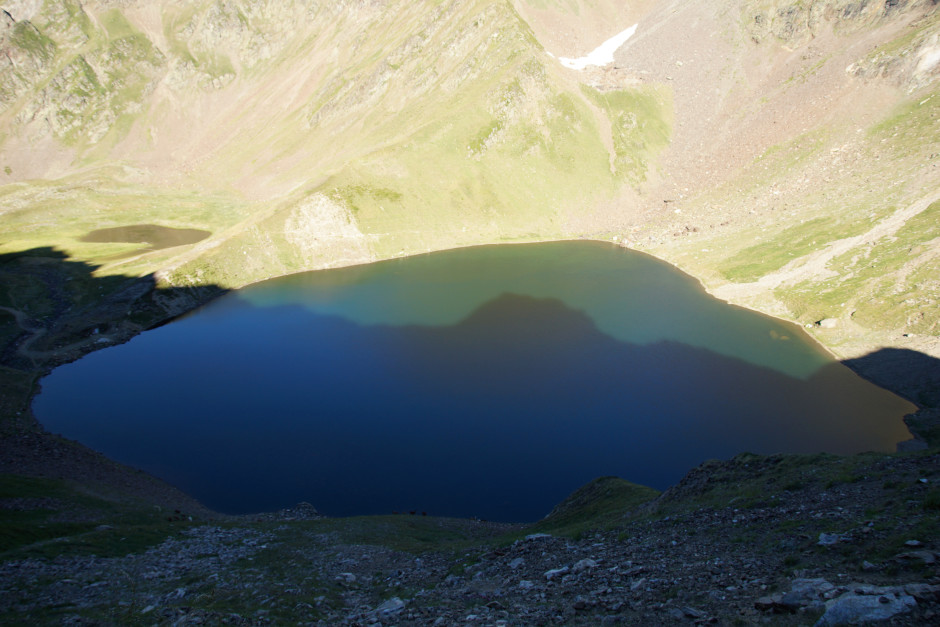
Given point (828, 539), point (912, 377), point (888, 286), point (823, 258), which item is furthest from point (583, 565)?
point (823, 258)

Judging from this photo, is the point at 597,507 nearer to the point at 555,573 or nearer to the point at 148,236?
the point at 555,573

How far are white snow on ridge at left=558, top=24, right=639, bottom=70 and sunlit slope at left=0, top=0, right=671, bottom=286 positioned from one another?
61.5 ft

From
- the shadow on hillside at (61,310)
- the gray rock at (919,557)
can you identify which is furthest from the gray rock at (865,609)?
the shadow on hillside at (61,310)

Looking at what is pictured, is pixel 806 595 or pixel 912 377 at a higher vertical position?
pixel 912 377

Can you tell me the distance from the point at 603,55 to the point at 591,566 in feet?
596

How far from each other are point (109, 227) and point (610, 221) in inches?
4774

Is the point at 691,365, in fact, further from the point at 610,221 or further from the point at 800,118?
the point at 800,118

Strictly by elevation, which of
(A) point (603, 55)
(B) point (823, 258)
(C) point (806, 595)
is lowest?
(C) point (806, 595)

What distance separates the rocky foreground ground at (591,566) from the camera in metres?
13.1

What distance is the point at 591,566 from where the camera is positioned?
18.6m

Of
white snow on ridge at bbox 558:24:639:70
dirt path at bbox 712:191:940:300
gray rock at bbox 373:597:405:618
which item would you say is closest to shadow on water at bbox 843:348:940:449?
dirt path at bbox 712:191:940:300

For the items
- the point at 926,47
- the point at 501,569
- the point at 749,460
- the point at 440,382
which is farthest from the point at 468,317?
the point at 926,47

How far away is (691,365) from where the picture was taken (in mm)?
60281

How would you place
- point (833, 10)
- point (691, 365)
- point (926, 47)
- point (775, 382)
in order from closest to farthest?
point (775, 382) < point (691, 365) < point (926, 47) < point (833, 10)
